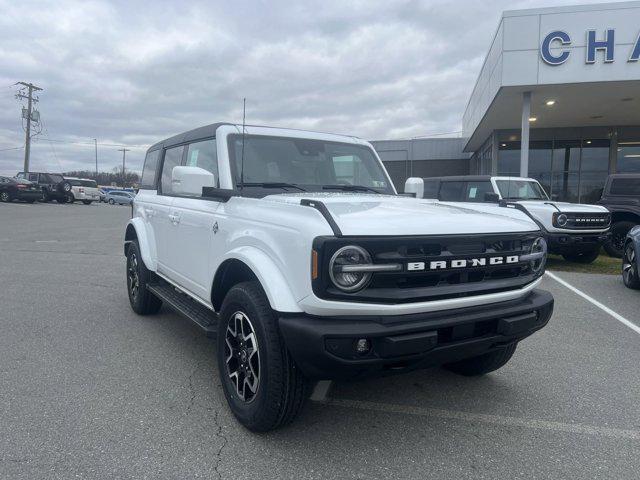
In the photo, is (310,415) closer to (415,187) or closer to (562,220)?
(415,187)

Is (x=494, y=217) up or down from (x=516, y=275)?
up

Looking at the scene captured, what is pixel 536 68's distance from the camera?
13.4m

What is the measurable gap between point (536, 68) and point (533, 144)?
33.2ft

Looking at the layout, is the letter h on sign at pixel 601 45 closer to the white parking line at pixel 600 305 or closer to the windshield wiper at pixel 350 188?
the white parking line at pixel 600 305

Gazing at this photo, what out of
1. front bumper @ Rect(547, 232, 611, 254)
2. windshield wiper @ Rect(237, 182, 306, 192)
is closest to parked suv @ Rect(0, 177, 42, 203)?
front bumper @ Rect(547, 232, 611, 254)

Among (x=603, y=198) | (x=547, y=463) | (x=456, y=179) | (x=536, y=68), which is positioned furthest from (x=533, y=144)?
(x=547, y=463)

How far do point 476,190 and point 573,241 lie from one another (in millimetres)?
2198

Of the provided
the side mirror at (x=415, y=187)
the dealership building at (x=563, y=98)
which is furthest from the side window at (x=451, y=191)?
the side mirror at (x=415, y=187)

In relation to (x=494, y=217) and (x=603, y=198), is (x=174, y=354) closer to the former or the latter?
(x=494, y=217)

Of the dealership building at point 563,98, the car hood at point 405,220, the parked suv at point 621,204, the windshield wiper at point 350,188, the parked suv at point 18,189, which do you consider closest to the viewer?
the car hood at point 405,220

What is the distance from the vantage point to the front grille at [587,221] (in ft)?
29.7

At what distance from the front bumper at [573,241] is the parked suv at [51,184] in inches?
1212

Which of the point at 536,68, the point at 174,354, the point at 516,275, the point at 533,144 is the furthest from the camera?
the point at 533,144

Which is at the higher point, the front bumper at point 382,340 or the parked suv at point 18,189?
the parked suv at point 18,189
